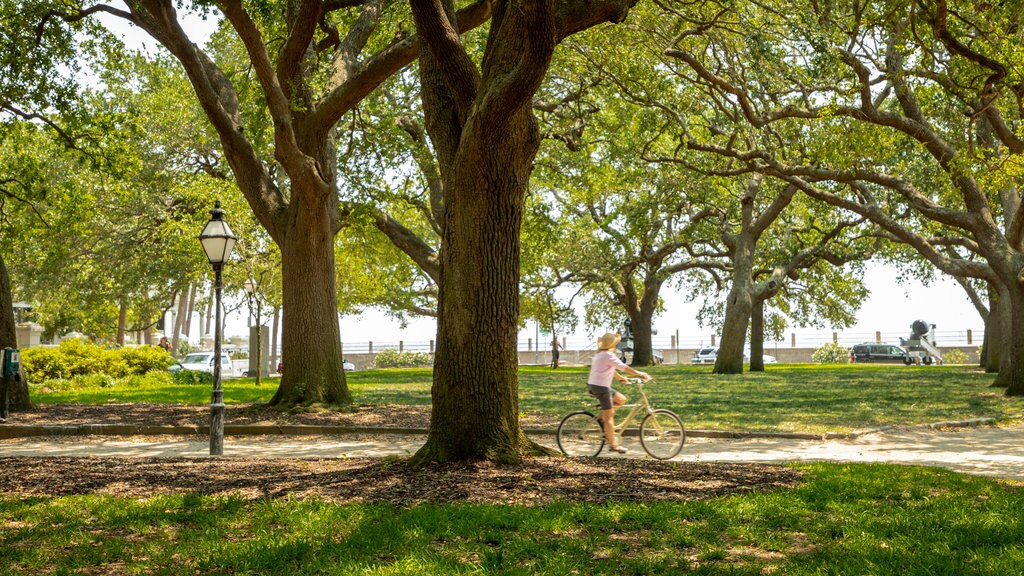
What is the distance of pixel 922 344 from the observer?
59844mm

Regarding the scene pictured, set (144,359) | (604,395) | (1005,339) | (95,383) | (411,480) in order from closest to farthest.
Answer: (411,480) < (604,395) < (1005,339) < (95,383) < (144,359)

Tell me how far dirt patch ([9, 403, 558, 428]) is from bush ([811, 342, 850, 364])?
49.1 meters

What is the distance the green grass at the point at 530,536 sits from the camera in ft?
17.5

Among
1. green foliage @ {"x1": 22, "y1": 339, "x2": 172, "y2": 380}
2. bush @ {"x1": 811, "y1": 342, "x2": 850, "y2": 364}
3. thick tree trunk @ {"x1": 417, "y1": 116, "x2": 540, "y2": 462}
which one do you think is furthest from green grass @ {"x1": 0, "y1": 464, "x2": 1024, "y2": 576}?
bush @ {"x1": 811, "y1": 342, "x2": 850, "y2": 364}

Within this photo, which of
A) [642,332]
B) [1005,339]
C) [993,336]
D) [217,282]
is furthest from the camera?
[642,332]

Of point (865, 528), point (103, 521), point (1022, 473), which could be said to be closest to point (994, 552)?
point (865, 528)

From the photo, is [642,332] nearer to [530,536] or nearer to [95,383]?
[95,383]

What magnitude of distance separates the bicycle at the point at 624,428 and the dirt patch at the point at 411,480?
0.84 meters

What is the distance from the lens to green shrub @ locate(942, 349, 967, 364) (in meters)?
55.3

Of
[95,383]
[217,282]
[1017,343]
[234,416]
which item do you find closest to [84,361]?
[95,383]

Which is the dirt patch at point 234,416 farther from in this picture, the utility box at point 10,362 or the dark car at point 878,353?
the dark car at point 878,353

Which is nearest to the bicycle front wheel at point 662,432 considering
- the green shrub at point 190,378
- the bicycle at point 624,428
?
the bicycle at point 624,428

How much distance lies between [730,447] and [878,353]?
52.9 m

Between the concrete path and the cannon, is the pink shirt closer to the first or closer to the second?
the concrete path
